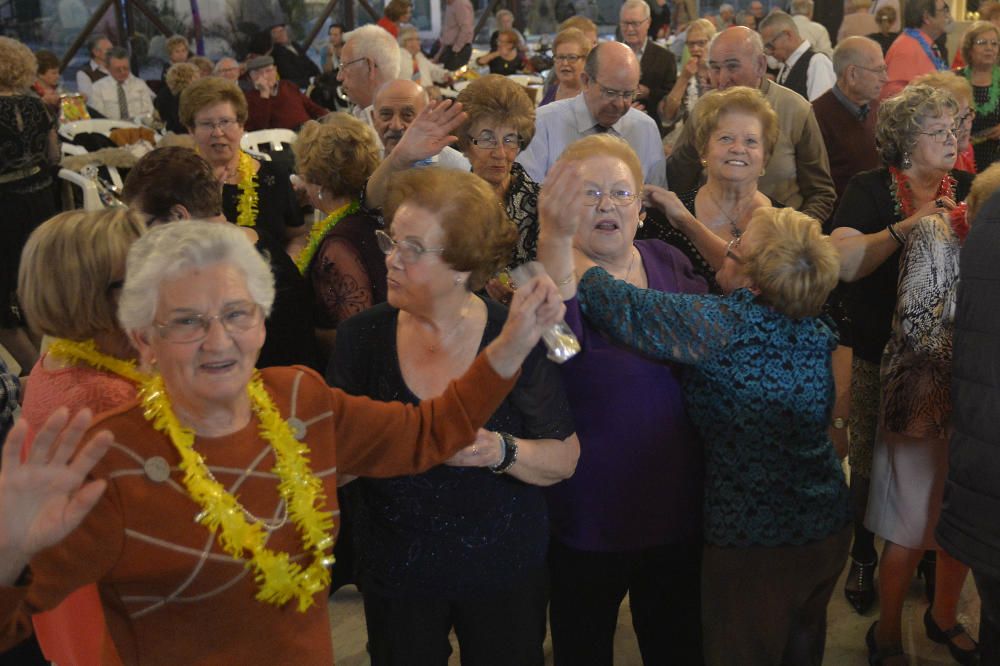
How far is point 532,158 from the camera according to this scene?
389 centimetres

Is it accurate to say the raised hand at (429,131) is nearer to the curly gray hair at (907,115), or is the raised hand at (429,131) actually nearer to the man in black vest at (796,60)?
the curly gray hair at (907,115)

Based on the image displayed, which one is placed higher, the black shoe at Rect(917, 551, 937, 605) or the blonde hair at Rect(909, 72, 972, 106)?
the blonde hair at Rect(909, 72, 972, 106)

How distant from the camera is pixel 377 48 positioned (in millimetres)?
4074

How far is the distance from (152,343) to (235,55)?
11.5 meters

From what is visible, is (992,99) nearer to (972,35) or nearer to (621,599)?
(972,35)

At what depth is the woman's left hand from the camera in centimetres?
181

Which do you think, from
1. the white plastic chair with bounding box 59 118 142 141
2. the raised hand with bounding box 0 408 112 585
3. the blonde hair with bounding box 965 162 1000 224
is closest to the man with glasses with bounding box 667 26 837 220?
the blonde hair with bounding box 965 162 1000 224

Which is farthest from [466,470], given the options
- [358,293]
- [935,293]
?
[935,293]

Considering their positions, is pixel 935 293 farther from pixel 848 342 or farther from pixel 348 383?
pixel 348 383

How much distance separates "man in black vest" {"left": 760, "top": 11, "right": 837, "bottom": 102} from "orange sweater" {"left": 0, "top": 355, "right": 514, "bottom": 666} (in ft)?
14.5

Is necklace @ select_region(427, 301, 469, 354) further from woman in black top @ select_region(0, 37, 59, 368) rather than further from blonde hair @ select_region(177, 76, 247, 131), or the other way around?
woman in black top @ select_region(0, 37, 59, 368)

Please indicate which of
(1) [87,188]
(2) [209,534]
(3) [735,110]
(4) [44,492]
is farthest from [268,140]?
(4) [44,492]

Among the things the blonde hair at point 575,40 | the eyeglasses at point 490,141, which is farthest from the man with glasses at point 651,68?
the eyeglasses at point 490,141

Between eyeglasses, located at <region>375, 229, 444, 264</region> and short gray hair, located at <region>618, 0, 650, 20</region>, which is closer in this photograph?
eyeglasses, located at <region>375, 229, 444, 264</region>
